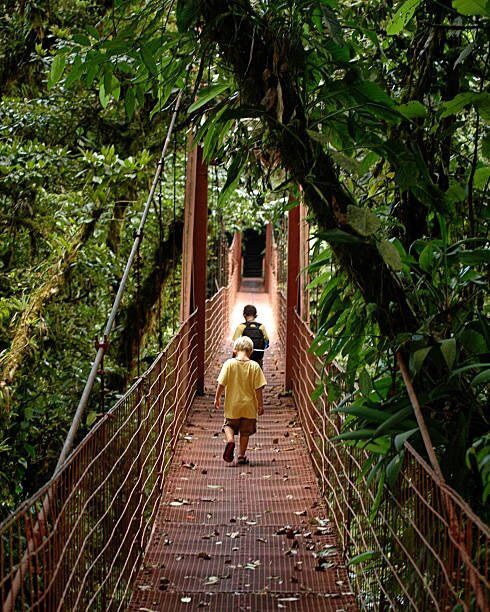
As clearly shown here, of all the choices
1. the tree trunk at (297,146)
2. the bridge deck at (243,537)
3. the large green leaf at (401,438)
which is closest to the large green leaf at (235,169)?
the tree trunk at (297,146)

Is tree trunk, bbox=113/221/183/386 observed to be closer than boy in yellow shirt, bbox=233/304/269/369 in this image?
No

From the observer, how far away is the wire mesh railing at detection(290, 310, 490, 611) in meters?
1.60

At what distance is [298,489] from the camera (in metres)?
4.88

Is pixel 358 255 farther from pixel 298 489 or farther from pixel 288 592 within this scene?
pixel 298 489

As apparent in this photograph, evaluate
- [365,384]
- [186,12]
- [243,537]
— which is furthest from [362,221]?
[243,537]

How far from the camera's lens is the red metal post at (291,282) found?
7.82m

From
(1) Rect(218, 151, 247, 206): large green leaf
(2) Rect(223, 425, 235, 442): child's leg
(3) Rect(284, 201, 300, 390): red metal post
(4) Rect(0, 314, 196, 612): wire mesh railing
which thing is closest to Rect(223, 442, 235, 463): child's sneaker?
(2) Rect(223, 425, 235, 442): child's leg

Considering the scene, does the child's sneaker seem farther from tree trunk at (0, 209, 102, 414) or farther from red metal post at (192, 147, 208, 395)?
red metal post at (192, 147, 208, 395)

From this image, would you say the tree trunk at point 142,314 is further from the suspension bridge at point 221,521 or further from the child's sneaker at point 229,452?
the child's sneaker at point 229,452

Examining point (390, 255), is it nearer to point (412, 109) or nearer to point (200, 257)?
point (412, 109)

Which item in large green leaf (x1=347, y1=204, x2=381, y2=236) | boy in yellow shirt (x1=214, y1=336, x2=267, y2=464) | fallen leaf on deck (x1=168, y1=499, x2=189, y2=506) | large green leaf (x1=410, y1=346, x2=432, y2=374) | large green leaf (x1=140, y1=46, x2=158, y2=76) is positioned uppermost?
large green leaf (x1=140, y1=46, x2=158, y2=76)

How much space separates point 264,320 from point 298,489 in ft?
35.0

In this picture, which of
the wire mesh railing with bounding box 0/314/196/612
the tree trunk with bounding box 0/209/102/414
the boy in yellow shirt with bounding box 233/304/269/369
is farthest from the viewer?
the boy in yellow shirt with bounding box 233/304/269/369

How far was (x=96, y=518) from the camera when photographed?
8.54ft
